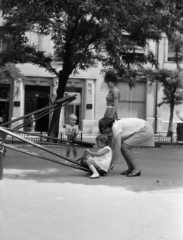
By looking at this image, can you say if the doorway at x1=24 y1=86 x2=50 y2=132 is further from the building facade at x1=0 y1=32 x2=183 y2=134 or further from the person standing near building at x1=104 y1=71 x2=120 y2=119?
the person standing near building at x1=104 y1=71 x2=120 y2=119

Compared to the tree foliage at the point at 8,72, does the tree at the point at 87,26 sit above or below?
above

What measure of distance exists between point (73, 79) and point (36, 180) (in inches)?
935

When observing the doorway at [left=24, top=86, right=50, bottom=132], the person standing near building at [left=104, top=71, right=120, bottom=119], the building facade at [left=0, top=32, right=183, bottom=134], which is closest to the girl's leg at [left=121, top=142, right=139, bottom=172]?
the person standing near building at [left=104, top=71, right=120, bottom=119]

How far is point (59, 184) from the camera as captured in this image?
262 inches

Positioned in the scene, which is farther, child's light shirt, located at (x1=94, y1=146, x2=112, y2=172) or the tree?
the tree

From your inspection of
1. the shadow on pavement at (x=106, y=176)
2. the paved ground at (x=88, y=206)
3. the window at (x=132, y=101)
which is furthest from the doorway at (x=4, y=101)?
the paved ground at (x=88, y=206)

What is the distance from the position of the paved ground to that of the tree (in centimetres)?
800

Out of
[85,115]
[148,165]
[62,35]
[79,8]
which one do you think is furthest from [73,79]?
[148,165]

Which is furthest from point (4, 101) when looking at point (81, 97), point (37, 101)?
point (81, 97)

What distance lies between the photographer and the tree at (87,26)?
48.1 ft

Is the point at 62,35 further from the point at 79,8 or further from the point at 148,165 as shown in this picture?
the point at 148,165

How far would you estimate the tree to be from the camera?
48.1 feet

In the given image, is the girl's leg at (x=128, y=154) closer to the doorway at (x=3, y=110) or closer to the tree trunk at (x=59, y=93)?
the tree trunk at (x=59, y=93)

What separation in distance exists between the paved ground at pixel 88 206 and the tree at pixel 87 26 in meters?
8.00
